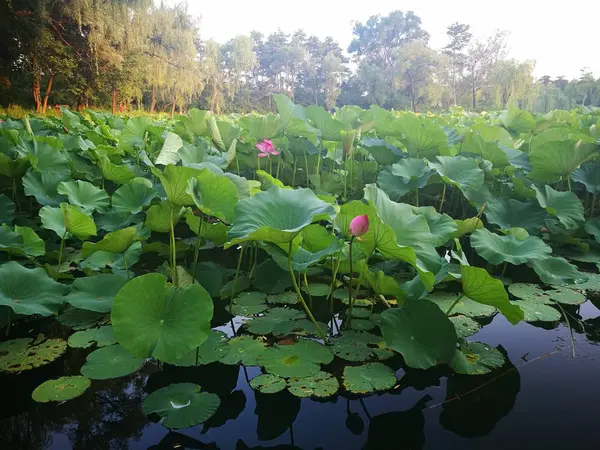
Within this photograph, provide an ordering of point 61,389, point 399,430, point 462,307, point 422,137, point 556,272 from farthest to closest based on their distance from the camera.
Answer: point 422,137, point 556,272, point 462,307, point 61,389, point 399,430

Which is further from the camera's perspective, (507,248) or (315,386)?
→ (507,248)

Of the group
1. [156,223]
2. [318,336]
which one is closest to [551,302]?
[318,336]

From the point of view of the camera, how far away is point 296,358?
94 centimetres

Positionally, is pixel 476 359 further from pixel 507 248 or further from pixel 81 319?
pixel 81 319

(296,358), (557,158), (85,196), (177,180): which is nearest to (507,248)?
(557,158)

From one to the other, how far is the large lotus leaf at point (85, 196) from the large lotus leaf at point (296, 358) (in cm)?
101

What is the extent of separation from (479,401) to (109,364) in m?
0.80

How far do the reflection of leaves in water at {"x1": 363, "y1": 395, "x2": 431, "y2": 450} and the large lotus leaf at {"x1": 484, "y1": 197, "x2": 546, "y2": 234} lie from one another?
1.06 meters

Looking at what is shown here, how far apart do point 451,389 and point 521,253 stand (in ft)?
2.01

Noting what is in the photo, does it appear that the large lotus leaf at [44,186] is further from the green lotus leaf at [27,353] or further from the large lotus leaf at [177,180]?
the large lotus leaf at [177,180]

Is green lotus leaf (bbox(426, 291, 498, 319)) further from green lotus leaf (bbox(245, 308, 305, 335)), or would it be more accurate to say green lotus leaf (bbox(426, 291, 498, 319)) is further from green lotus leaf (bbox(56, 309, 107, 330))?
green lotus leaf (bbox(56, 309, 107, 330))

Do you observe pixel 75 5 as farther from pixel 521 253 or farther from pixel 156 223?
pixel 521 253

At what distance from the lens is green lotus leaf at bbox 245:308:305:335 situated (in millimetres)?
1097

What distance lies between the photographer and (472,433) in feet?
2.34
